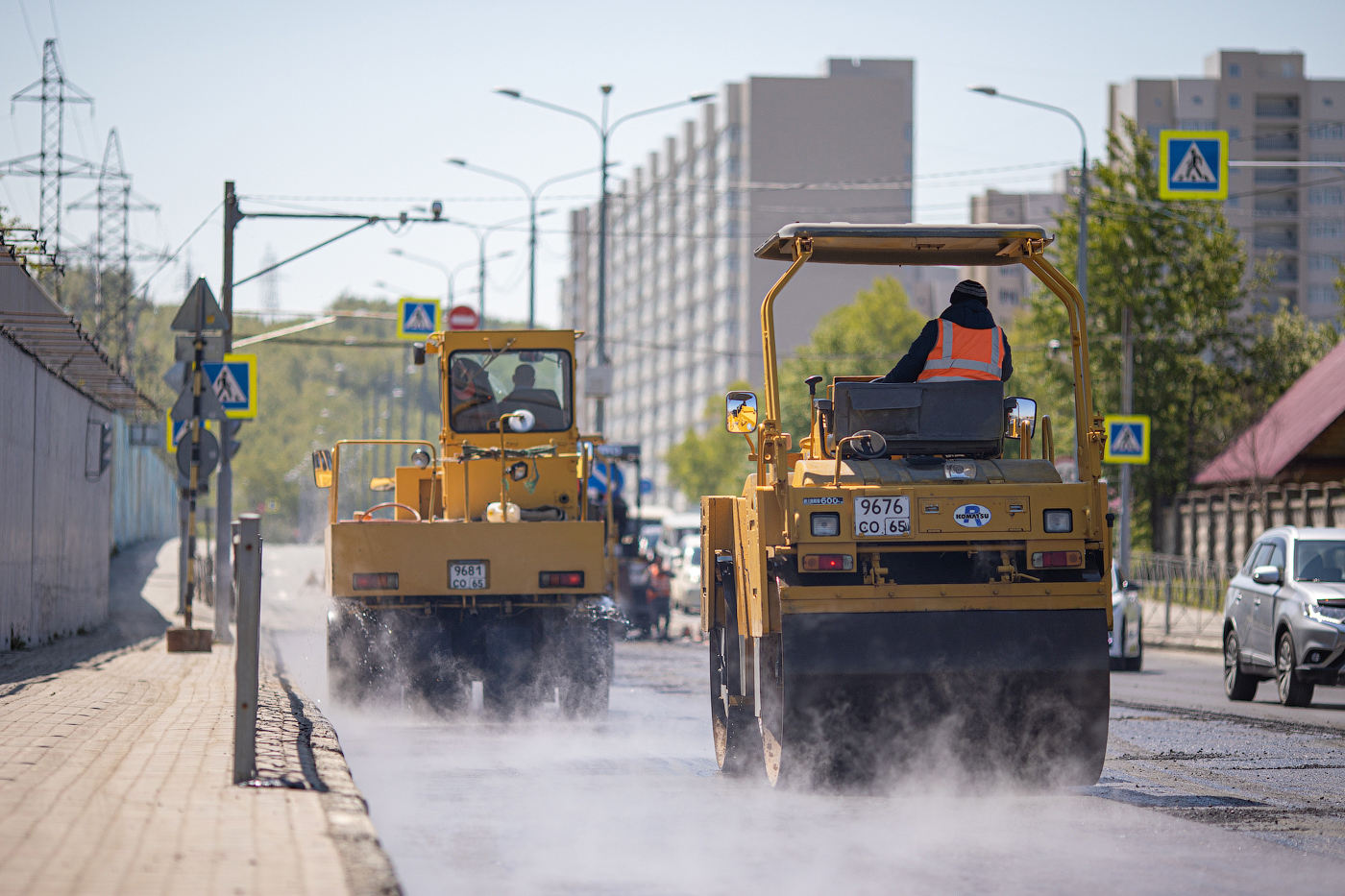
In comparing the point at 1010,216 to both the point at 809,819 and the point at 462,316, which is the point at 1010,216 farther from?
the point at 809,819

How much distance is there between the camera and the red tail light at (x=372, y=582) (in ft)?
→ 40.9

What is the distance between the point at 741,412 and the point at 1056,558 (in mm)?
1739

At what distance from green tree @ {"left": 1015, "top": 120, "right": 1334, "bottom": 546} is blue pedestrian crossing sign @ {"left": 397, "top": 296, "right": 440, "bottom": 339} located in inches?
780

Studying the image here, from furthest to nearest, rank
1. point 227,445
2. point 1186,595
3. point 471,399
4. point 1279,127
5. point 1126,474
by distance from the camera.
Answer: point 1279,127 < point 1126,474 < point 1186,595 < point 227,445 < point 471,399

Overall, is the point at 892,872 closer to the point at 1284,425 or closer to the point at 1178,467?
the point at 1284,425

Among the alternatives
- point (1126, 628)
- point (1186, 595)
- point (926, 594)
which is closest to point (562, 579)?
point (926, 594)

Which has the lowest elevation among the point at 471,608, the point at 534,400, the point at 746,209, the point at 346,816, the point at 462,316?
the point at 346,816

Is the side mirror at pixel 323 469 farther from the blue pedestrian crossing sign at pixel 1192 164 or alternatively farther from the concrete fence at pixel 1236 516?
the concrete fence at pixel 1236 516

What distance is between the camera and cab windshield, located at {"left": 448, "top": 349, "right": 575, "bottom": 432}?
1457 cm

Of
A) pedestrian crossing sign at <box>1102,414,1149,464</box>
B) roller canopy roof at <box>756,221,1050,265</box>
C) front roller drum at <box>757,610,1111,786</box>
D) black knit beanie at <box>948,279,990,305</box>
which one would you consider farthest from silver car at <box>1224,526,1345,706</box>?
pedestrian crossing sign at <box>1102,414,1149,464</box>

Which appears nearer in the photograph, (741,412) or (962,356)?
(741,412)

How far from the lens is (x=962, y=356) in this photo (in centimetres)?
877

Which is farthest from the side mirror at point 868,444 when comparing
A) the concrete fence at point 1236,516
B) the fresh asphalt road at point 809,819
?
the concrete fence at point 1236,516

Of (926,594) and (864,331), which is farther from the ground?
(864,331)
